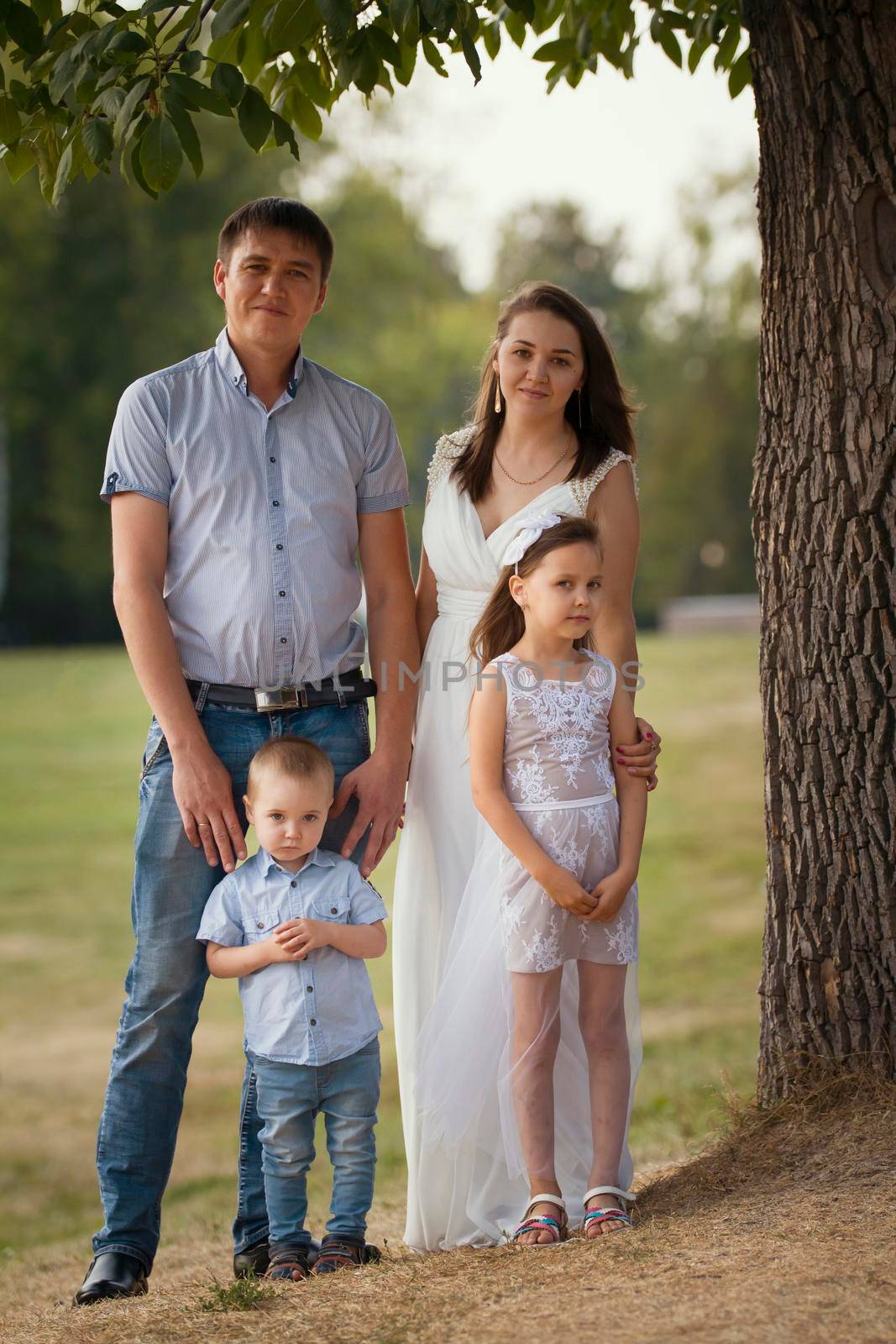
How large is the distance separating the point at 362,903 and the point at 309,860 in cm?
15

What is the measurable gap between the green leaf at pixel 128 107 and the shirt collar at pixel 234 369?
0.46m

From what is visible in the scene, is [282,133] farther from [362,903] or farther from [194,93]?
[362,903]

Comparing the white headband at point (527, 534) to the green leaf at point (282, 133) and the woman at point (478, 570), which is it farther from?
the green leaf at point (282, 133)

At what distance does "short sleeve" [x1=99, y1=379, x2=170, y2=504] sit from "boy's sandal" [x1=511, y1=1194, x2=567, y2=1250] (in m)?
1.74

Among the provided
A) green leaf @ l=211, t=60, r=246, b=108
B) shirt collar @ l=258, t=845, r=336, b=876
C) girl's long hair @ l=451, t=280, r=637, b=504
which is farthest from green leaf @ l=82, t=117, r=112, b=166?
shirt collar @ l=258, t=845, r=336, b=876

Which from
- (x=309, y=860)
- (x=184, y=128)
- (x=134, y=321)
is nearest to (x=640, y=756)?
(x=309, y=860)

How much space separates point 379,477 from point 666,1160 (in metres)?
2.34

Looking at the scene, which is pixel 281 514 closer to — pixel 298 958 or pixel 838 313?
pixel 298 958

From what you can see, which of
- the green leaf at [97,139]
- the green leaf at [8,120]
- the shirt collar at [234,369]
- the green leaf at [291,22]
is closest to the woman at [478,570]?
the shirt collar at [234,369]

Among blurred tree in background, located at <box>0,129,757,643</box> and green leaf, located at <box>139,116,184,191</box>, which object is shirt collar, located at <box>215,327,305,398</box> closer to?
green leaf, located at <box>139,116,184,191</box>

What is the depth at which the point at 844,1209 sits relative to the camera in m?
2.86

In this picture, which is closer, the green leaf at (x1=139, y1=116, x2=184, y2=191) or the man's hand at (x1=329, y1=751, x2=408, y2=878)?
the green leaf at (x1=139, y1=116, x2=184, y2=191)

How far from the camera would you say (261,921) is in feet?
10.2

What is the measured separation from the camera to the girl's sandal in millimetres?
2994
